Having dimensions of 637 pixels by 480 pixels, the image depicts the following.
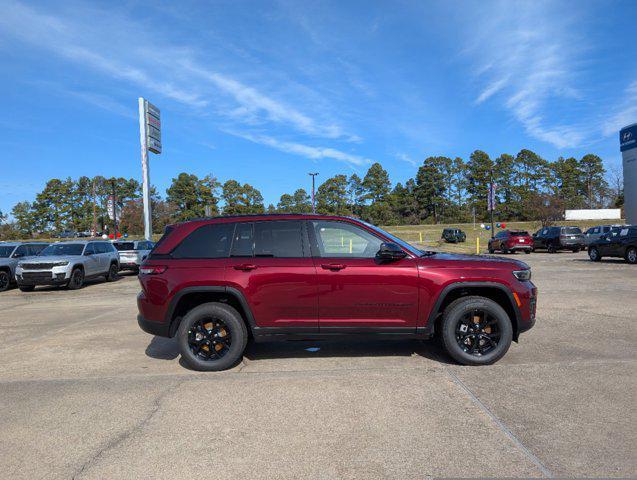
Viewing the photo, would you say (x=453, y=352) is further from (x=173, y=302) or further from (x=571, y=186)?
(x=571, y=186)

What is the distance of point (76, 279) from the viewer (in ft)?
47.8

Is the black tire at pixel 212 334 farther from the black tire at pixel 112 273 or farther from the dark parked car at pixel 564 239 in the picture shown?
the dark parked car at pixel 564 239

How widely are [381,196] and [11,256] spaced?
85.6m

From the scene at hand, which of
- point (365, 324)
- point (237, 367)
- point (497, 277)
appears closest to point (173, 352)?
point (237, 367)

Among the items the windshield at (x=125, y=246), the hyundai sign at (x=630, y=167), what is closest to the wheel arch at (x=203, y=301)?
the windshield at (x=125, y=246)

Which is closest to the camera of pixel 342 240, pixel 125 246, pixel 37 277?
pixel 342 240

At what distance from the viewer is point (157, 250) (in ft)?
17.1

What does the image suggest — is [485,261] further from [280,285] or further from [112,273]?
[112,273]

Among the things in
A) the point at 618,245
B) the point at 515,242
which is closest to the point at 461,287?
the point at 618,245

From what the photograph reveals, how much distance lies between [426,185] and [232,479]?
3822 inches

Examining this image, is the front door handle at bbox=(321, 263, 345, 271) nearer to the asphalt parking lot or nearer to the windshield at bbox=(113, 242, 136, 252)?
the asphalt parking lot

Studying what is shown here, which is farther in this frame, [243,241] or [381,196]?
[381,196]

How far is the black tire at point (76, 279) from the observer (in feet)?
47.0

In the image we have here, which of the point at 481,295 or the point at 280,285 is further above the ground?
the point at 280,285
